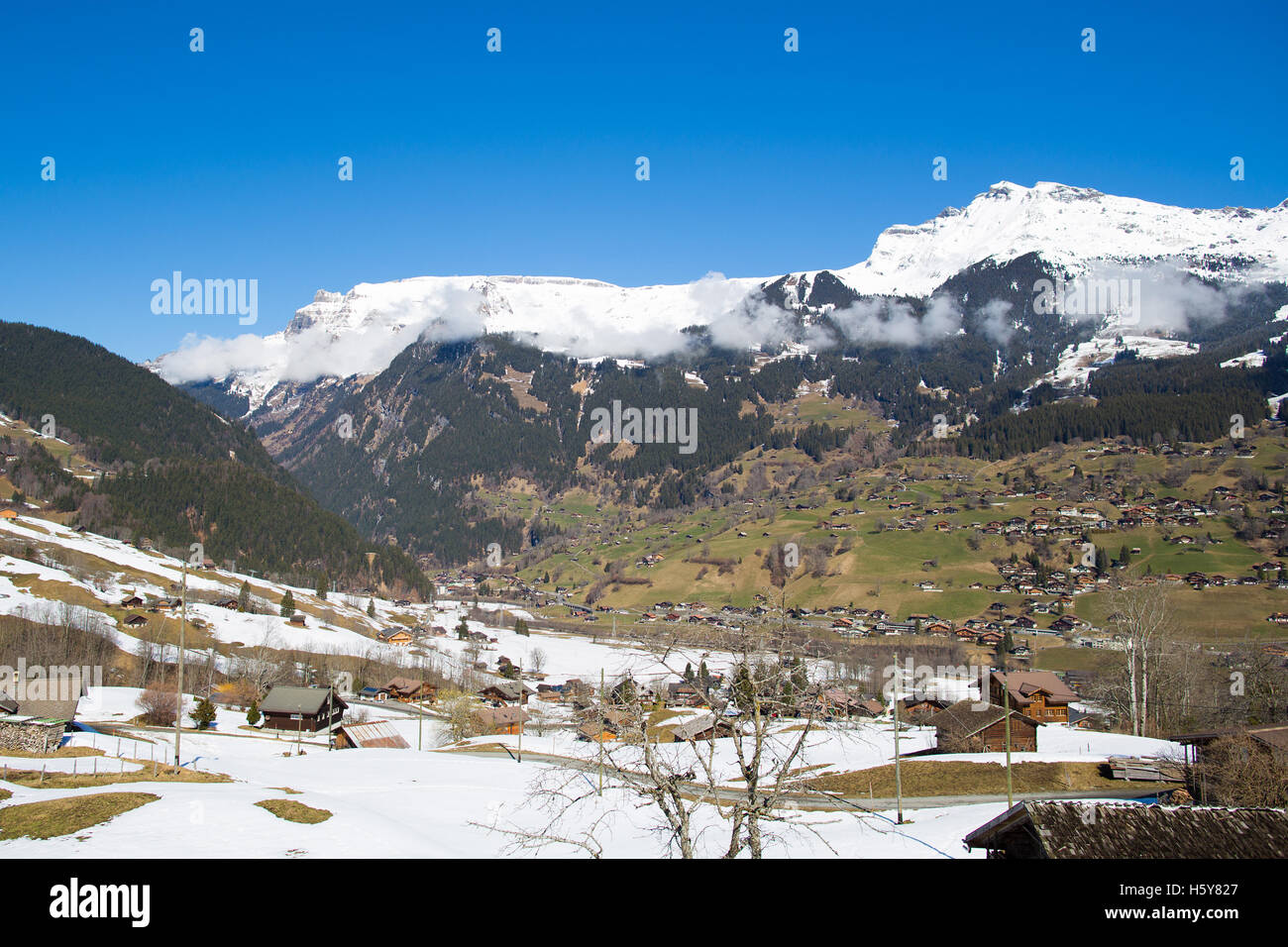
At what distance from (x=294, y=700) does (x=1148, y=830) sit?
9326 centimetres

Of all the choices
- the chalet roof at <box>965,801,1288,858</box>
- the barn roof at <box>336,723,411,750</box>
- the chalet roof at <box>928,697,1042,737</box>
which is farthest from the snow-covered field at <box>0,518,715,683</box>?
the chalet roof at <box>965,801,1288,858</box>

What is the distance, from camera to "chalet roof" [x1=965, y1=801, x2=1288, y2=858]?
2303cm

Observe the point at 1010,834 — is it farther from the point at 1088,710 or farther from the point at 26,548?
the point at 26,548

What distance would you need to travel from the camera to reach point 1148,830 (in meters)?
23.8

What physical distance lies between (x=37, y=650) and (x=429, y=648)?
73.4 m

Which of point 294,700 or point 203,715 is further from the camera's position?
point 294,700

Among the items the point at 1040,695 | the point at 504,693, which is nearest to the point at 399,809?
the point at 1040,695

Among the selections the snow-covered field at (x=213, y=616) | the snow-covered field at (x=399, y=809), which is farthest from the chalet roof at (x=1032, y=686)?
the snow-covered field at (x=213, y=616)

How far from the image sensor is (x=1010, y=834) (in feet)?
86.6

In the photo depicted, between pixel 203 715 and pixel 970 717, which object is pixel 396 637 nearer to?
pixel 203 715

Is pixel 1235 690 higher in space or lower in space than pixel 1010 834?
lower

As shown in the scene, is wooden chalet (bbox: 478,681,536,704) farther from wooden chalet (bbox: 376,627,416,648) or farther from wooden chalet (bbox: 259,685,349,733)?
wooden chalet (bbox: 376,627,416,648)

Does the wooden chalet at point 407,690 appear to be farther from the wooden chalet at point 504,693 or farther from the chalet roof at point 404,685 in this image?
the wooden chalet at point 504,693
